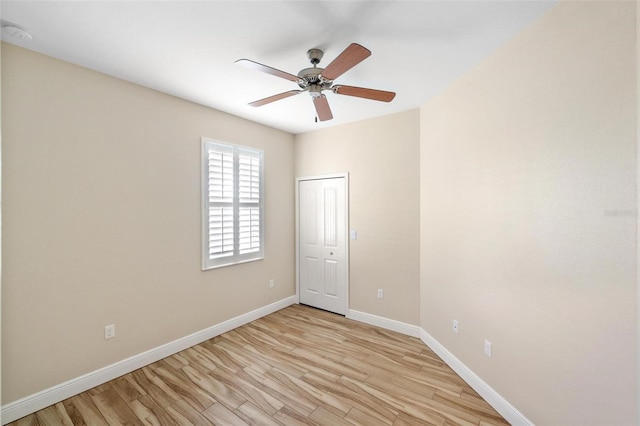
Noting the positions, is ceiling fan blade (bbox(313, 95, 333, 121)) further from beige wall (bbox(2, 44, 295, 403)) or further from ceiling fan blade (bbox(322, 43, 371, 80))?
beige wall (bbox(2, 44, 295, 403))

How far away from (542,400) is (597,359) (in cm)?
52

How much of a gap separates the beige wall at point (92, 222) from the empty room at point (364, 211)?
16 millimetres

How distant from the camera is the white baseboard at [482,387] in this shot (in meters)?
1.86

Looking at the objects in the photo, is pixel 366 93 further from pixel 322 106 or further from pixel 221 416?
pixel 221 416

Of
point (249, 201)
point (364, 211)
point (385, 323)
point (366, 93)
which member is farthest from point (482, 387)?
point (249, 201)

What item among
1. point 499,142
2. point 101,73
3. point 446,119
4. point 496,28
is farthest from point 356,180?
point 101,73

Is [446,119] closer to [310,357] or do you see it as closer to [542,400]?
[542,400]

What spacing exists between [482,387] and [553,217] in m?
1.47

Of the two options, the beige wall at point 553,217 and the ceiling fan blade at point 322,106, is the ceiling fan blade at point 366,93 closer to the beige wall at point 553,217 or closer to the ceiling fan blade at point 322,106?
the ceiling fan blade at point 322,106

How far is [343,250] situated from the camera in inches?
153

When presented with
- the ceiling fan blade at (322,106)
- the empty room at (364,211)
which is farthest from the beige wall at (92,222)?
the ceiling fan blade at (322,106)

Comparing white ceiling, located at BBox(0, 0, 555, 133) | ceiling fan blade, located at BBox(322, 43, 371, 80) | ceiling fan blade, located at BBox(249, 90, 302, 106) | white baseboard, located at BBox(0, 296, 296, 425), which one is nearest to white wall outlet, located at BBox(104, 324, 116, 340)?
A: white baseboard, located at BBox(0, 296, 296, 425)

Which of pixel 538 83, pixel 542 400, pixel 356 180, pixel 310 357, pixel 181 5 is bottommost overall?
pixel 310 357

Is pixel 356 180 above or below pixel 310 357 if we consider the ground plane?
above
